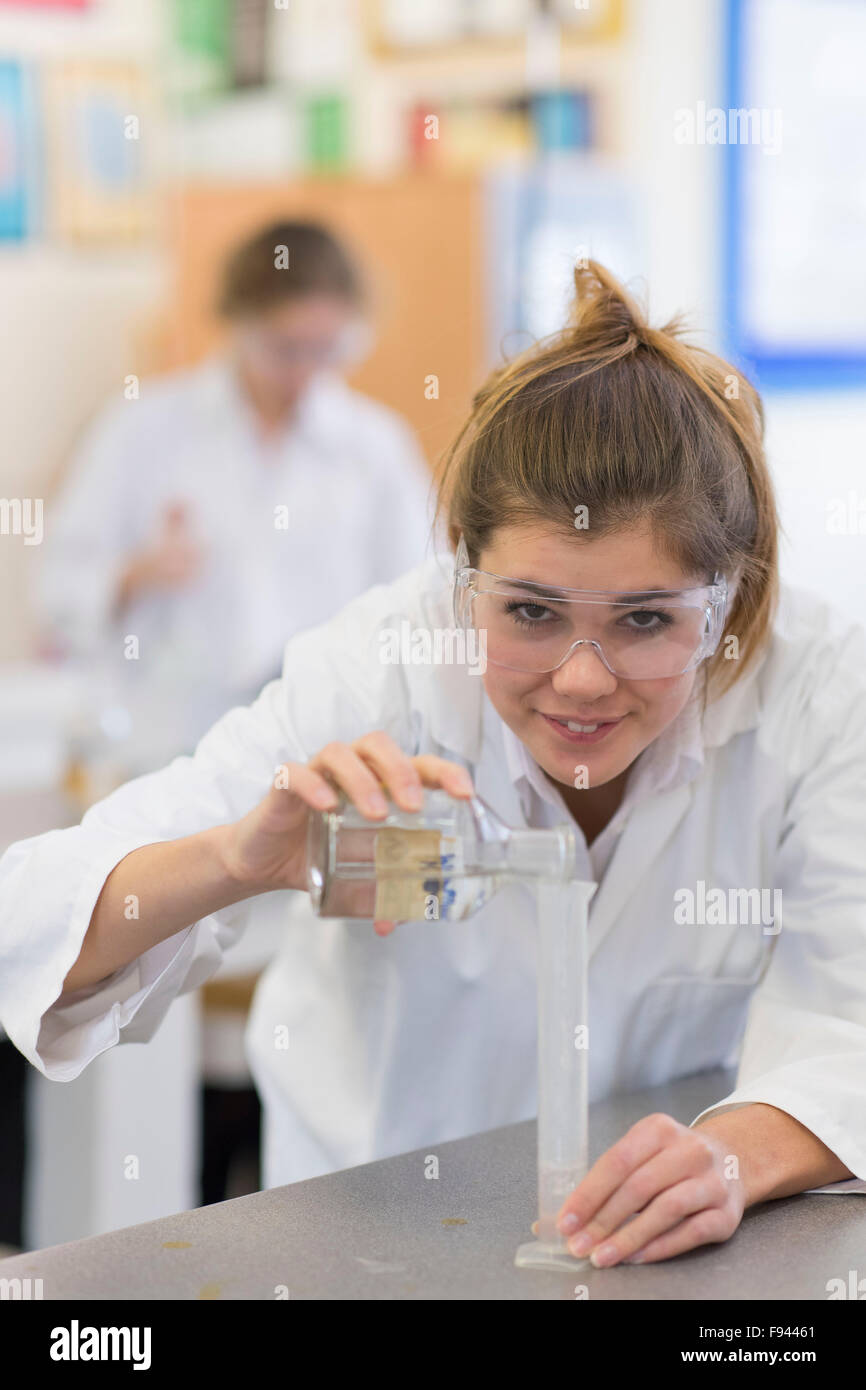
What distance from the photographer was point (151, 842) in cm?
116

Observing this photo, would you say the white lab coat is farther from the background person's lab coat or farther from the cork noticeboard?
the cork noticeboard

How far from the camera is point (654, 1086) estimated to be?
136 cm

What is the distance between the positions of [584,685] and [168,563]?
7.53 ft

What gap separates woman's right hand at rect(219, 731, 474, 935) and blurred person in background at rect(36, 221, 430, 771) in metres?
2.17

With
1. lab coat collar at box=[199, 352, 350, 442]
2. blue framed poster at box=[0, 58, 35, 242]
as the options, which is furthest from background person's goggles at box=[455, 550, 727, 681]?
blue framed poster at box=[0, 58, 35, 242]

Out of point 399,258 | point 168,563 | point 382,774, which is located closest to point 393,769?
point 382,774

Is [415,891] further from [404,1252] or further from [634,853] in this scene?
[634,853]

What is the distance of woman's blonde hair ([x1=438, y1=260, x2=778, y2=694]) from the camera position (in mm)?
1125

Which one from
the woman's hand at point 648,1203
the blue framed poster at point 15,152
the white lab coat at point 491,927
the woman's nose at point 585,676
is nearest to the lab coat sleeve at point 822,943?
the white lab coat at point 491,927

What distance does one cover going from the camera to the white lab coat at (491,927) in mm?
1168

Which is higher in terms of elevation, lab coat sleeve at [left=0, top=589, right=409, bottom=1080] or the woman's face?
the woman's face

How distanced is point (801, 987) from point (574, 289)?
59 centimetres

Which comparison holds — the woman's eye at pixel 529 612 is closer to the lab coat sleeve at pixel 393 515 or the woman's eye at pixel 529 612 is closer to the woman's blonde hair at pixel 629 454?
the woman's blonde hair at pixel 629 454
